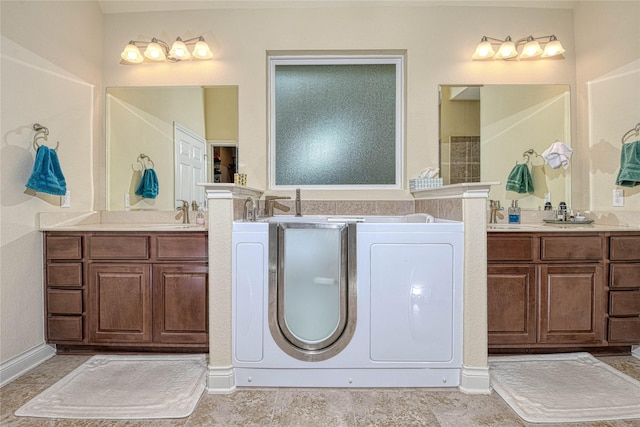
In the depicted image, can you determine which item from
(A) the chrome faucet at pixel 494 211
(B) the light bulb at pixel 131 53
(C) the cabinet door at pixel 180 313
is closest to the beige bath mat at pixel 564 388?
(A) the chrome faucet at pixel 494 211

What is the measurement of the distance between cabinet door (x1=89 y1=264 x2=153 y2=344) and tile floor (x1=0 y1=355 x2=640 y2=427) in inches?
15.2

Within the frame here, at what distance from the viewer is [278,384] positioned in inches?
73.0

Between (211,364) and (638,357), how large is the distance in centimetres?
261

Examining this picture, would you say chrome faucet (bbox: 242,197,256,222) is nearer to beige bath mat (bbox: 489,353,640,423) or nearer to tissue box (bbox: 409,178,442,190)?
tissue box (bbox: 409,178,442,190)

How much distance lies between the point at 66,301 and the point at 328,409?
69.5 inches

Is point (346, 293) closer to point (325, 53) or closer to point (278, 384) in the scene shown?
point (278, 384)

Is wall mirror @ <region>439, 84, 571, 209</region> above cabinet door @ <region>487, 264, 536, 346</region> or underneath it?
above

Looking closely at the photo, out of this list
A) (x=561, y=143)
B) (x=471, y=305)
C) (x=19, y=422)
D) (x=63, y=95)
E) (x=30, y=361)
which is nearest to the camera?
(x=19, y=422)

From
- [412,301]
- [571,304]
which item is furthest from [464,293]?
[571,304]

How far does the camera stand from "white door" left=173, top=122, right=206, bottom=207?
2762mm

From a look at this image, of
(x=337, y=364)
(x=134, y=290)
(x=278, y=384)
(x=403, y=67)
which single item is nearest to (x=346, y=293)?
(x=337, y=364)

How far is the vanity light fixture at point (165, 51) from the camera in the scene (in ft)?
8.65

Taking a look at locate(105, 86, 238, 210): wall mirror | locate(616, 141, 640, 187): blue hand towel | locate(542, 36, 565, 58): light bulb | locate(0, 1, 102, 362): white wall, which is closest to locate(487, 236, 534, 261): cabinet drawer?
locate(616, 141, 640, 187): blue hand towel

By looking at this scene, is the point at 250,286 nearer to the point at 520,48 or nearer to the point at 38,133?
the point at 38,133
